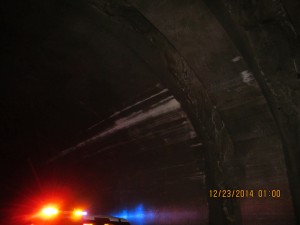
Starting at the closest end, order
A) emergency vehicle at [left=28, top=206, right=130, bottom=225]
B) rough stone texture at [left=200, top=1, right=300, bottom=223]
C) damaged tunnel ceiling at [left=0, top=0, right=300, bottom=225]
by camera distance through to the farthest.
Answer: rough stone texture at [left=200, top=1, right=300, bottom=223] < damaged tunnel ceiling at [left=0, top=0, right=300, bottom=225] < emergency vehicle at [left=28, top=206, right=130, bottom=225]

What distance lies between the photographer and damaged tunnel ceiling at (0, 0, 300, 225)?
4703mm

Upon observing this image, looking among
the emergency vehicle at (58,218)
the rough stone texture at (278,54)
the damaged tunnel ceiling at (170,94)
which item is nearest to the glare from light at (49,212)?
the emergency vehicle at (58,218)

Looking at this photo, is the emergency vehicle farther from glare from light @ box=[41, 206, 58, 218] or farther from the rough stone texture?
the rough stone texture

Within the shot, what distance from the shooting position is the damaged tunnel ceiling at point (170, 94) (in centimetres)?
470

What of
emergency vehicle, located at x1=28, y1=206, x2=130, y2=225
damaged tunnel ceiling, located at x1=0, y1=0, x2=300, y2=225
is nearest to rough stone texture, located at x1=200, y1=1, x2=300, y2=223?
damaged tunnel ceiling, located at x1=0, y1=0, x2=300, y2=225

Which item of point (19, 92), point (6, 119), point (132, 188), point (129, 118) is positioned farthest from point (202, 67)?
point (6, 119)

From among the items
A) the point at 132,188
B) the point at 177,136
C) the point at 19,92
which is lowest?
the point at 132,188

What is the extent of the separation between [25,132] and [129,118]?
4.12 m

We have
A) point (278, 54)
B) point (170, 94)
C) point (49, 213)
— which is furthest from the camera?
point (49, 213)

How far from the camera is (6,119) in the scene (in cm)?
873

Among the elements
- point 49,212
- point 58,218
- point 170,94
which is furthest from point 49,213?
point 170,94

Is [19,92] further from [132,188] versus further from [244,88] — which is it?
[244,88]

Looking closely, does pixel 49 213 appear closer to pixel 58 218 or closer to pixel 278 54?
pixel 58 218

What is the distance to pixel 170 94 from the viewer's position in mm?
6344
